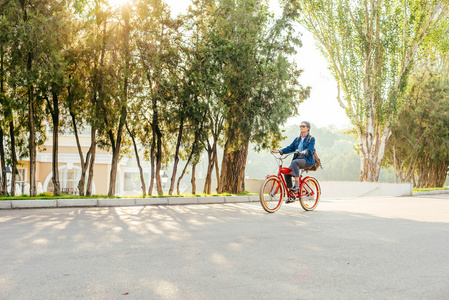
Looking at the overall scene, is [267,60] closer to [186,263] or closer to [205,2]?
[205,2]

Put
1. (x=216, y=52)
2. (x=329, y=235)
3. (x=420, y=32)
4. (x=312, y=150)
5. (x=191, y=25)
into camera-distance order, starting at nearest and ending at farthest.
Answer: (x=329, y=235) < (x=312, y=150) < (x=216, y=52) < (x=191, y=25) < (x=420, y=32)

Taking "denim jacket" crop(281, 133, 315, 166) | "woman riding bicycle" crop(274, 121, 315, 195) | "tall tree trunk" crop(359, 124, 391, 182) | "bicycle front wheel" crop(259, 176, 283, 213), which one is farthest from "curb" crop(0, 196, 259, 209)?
"tall tree trunk" crop(359, 124, 391, 182)

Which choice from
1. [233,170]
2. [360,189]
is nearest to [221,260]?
[233,170]

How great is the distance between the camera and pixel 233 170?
18.6 meters

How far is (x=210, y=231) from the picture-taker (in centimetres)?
704

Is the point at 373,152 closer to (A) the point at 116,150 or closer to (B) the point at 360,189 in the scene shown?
(B) the point at 360,189

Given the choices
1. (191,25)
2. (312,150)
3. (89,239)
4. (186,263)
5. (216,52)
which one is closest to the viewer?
(186,263)

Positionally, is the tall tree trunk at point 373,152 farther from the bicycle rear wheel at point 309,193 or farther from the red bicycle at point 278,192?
the red bicycle at point 278,192

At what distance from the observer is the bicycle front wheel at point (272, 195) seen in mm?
10120

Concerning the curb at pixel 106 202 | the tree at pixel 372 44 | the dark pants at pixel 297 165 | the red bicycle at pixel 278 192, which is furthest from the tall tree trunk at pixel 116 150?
the tree at pixel 372 44

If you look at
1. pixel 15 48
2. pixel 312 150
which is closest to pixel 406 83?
pixel 312 150

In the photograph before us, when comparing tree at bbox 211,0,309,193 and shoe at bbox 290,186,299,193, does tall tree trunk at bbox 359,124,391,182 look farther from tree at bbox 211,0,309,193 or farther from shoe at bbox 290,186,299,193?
shoe at bbox 290,186,299,193

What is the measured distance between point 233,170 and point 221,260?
13.9m

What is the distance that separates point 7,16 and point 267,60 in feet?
27.4
